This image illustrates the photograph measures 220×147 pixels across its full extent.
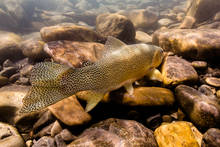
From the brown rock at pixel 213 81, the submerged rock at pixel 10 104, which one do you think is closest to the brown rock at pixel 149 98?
the brown rock at pixel 213 81

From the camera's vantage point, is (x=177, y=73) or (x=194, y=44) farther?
(x=194, y=44)

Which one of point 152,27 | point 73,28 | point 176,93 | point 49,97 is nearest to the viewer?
point 49,97

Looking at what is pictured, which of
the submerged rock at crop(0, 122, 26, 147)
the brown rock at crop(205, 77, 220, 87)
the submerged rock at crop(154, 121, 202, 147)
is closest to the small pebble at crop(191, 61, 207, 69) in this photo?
the brown rock at crop(205, 77, 220, 87)

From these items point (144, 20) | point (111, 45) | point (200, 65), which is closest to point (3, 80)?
point (111, 45)

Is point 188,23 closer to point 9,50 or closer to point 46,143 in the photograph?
point 46,143

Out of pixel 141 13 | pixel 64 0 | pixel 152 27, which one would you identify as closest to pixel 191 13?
pixel 152 27

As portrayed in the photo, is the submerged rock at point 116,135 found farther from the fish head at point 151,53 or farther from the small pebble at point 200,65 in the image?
the small pebble at point 200,65

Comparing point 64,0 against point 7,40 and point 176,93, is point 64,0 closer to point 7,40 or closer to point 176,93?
point 7,40
